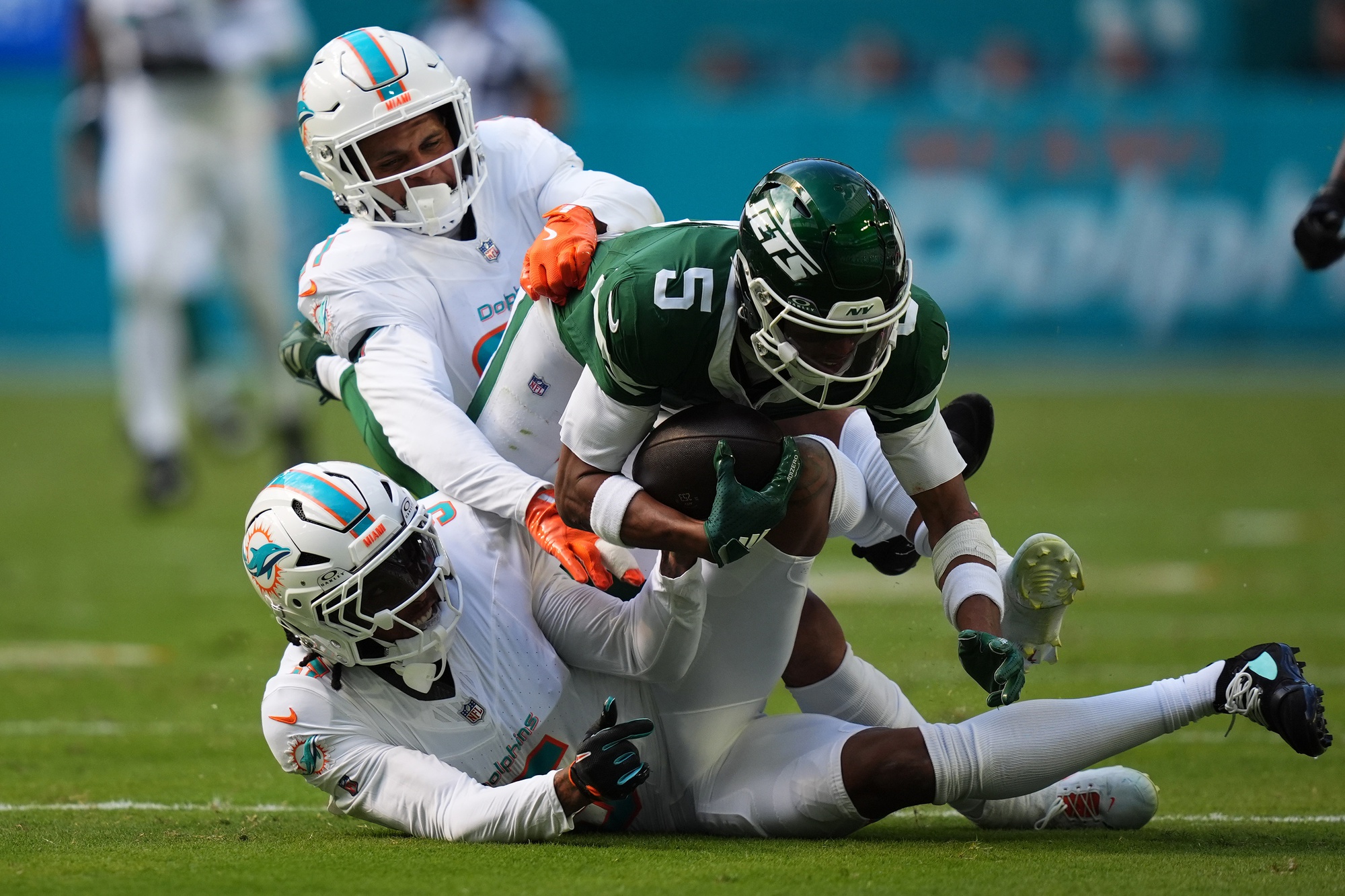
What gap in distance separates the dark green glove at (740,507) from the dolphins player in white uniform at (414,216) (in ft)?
3.54

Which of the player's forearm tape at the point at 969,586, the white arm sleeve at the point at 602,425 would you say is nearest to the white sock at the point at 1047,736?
the player's forearm tape at the point at 969,586

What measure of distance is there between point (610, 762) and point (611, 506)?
1.83ft

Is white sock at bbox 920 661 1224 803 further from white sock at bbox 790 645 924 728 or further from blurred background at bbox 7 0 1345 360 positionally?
blurred background at bbox 7 0 1345 360

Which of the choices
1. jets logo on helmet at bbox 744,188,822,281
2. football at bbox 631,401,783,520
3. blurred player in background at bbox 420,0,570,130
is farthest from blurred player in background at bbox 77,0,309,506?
jets logo on helmet at bbox 744,188,822,281

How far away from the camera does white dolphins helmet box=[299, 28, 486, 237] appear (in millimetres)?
4867

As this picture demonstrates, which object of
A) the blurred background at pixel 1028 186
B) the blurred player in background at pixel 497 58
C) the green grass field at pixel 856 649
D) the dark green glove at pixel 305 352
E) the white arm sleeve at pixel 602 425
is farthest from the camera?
the blurred background at pixel 1028 186

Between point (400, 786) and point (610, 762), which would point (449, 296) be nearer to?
point (400, 786)

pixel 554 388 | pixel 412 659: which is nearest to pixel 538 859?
pixel 412 659

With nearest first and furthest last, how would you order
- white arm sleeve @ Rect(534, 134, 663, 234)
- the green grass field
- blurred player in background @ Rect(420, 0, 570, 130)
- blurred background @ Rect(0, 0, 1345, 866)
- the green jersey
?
1. the green grass field
2. the green jersey
3. white arm sleeve @ Rect(534, 134, 663, 234)
4. blurred background @ Rect(0, 0, 1345, 866)
5. blurred player in background @ Rect(420, 0, 570, 130)

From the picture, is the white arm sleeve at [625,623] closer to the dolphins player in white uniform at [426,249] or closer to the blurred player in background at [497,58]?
the dolphins player in white uniform at [426,249]

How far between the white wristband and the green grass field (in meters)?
0.54

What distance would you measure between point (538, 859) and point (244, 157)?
7.58 metres

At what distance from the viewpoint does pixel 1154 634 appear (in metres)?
7.21

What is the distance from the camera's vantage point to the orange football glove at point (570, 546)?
3.99 m
